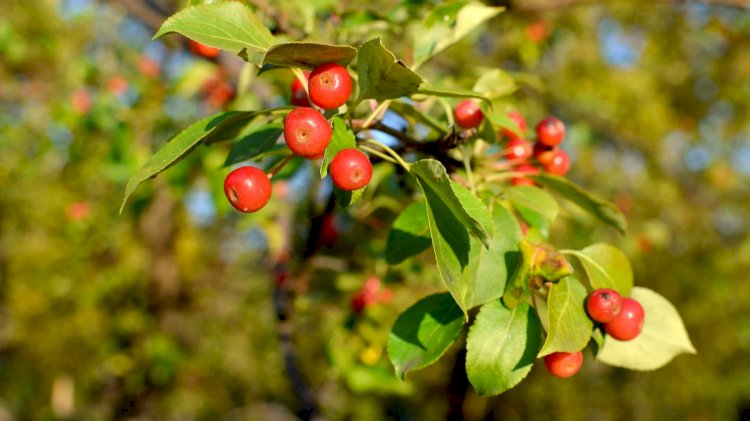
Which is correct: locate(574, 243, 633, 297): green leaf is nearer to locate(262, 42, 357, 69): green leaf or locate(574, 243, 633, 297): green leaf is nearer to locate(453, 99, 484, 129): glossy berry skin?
locate(453, 99, 484, 129): glossy berry skin

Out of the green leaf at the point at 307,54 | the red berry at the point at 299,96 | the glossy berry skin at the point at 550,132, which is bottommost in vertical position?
the glossy berry skin at the point at 550,132

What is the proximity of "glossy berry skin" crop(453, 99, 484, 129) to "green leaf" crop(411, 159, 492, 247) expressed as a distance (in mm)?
313

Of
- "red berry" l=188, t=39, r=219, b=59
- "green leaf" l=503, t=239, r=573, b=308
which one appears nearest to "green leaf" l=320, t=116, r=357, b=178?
"green leaf" l=503, t=239, r=573, b=308

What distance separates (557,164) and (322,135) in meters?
0.69

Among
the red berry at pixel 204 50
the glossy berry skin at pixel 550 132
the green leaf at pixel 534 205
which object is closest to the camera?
the green leaf at pixel 534 205

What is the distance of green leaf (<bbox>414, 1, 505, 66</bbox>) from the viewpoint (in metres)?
1.38

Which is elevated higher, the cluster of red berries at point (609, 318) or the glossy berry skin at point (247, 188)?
the glossy berry skin at point (247, 188)

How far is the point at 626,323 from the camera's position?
1046 mm

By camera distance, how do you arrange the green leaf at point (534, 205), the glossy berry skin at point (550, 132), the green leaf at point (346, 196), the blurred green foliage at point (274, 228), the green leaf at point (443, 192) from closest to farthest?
the green leaf at point (443, 192), the green leaf at point (346, 196), the green leaf at point (534, 205), the glossy berry skin at point (550, 132), the blurred green foliage at point (274, 228)

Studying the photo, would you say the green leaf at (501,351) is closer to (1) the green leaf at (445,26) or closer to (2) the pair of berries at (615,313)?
(2) the pair of berries at (615,313)

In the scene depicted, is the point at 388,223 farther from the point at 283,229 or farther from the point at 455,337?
the point at 455,337

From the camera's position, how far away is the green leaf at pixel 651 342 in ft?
3.75

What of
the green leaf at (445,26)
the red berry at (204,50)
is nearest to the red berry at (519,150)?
the green leaf at (445,26)

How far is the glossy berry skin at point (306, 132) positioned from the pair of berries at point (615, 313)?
509mm
